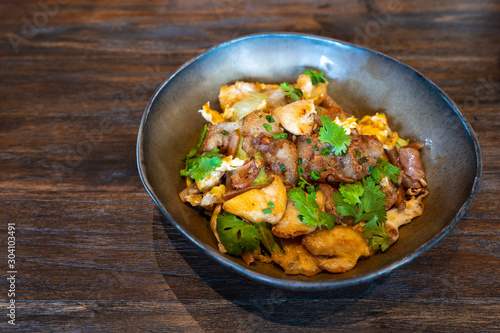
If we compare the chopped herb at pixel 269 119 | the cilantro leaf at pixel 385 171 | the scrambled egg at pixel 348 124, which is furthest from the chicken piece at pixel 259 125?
the cilantro leaf at pixel 385 171

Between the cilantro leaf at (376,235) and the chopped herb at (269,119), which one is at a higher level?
the chopped herb at (269,119)

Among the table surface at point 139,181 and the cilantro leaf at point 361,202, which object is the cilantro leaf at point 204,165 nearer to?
the table surface at point 139,181

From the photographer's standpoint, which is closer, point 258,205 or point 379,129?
point 258,205

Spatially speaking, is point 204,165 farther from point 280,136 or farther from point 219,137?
point 280,136

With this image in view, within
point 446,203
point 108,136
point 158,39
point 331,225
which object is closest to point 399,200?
point 446,203

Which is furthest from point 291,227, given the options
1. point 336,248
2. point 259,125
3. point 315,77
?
point 315,77

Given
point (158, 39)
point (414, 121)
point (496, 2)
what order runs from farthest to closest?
point (496, 2), point (158, 39), point (414, 121)

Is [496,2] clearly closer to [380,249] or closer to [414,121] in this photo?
[414,121]
